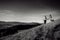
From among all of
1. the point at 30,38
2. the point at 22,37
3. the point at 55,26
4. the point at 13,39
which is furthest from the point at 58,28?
the point at 13,39

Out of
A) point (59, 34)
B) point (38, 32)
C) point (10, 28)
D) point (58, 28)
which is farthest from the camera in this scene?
point (10, 28)

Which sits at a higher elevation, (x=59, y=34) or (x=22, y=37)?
(x=59, y=34)

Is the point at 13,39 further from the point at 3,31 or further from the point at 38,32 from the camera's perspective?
the point at 3,31

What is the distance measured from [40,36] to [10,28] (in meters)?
8.17

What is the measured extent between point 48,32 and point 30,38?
1.62 m

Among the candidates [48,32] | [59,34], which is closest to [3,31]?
[48,32]

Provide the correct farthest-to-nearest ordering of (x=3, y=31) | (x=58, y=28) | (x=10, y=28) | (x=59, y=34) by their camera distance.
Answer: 1. (x=10, y=28)
2. (x=3, y=31)
3. (x=58, y=28)
4. (x=59, y=34)

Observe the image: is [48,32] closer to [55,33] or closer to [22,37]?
[55,33]

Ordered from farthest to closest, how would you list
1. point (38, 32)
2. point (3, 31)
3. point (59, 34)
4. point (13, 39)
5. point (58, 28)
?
point (3, 31)
point (13, 39)
point (38, 32)
point (58, 28)
point (59, 34)

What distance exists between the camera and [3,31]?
1297cm

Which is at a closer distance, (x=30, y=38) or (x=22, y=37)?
(x=30, y=38)

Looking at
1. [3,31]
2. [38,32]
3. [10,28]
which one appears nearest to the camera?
[38,32]

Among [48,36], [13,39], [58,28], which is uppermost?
[58,28]

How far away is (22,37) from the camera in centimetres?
791
